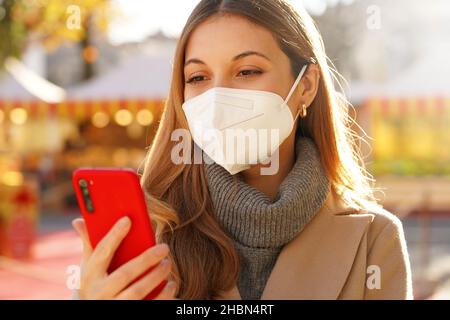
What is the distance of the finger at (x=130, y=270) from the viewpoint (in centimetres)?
130

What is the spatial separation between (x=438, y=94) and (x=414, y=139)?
119 inches

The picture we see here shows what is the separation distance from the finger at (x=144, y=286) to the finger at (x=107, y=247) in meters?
0.07

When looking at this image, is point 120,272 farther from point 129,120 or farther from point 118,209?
point 129,120

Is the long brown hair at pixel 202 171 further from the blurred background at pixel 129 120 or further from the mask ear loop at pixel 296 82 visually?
the blurred background at pixel 129 120

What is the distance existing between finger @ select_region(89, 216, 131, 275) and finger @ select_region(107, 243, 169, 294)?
0.11 ft

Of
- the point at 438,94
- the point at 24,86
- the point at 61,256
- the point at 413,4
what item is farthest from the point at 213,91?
the point at 413,4

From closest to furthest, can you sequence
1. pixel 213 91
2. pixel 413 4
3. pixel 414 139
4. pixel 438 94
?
pixel 213 91 → pixel 438 94 → pixel 414 139 → pixel 413 4

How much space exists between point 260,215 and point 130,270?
18.3 inches

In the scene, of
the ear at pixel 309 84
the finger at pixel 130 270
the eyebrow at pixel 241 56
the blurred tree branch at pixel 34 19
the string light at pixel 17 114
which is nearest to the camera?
the finger at pixel 130 270

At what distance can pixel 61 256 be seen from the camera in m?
8.30

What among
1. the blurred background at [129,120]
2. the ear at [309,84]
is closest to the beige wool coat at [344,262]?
the ear at [309,84]

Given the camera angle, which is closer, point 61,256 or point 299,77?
point 299,77
